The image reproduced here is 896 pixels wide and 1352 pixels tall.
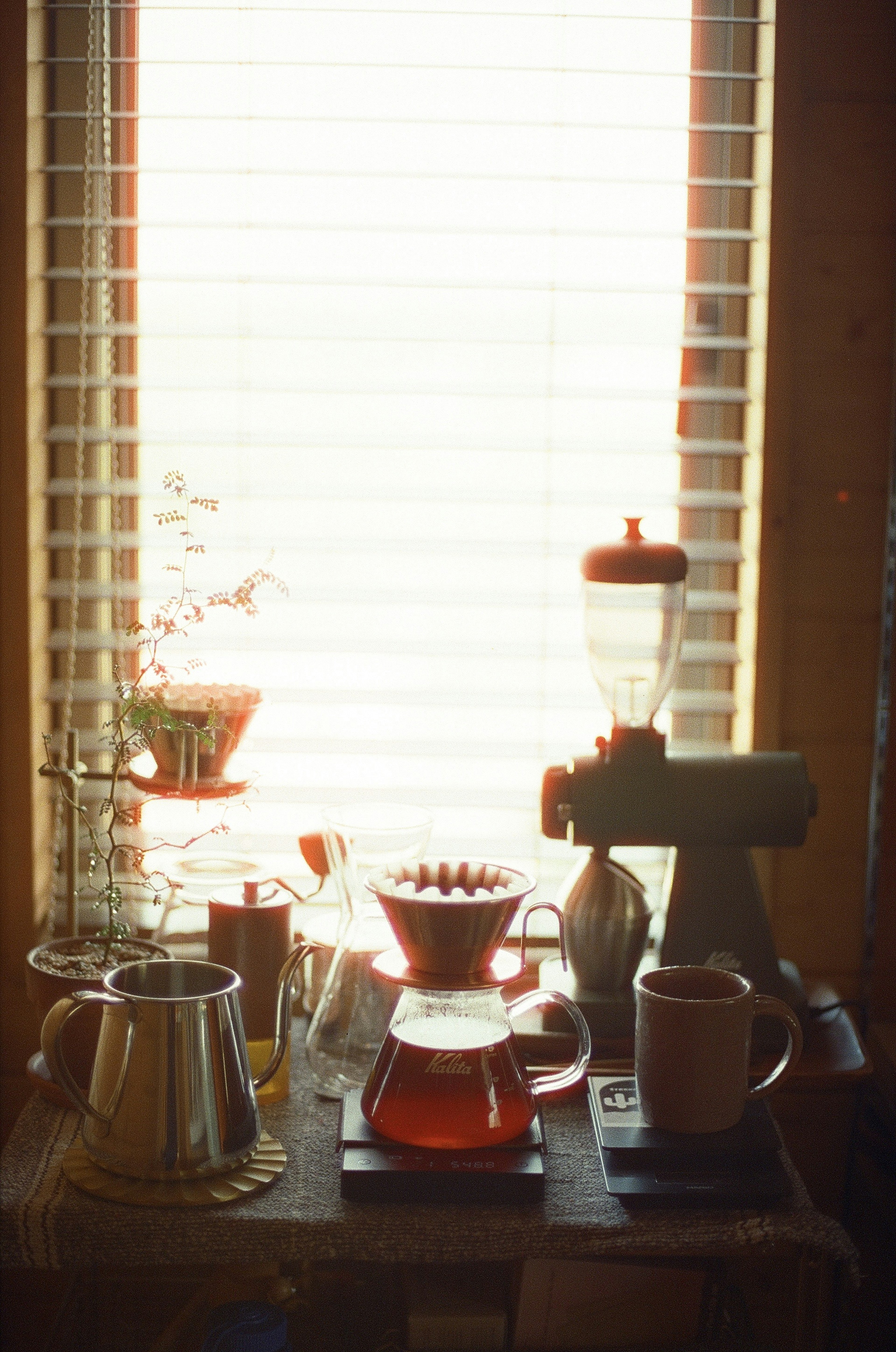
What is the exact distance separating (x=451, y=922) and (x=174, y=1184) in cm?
35

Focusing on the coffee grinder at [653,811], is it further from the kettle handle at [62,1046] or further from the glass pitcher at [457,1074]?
the kettle handle at [62,1046]

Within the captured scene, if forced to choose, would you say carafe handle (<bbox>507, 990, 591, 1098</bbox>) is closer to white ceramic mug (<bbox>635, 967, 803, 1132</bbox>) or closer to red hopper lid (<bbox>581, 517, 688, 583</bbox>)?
white ceramic mug (<bbox>635, 967, 803, 1132</bbox>)

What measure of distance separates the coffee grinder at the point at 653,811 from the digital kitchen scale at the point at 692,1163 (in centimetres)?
18

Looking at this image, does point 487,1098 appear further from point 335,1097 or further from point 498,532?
point 498,532

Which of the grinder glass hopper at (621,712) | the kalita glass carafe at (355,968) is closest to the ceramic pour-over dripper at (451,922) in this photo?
the kalita glass carafe at (355,968)

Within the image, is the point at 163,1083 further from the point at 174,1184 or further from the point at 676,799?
the point at 676,799

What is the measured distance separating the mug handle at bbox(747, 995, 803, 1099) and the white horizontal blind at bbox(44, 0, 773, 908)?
546 mm

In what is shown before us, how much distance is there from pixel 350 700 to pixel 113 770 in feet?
1.21

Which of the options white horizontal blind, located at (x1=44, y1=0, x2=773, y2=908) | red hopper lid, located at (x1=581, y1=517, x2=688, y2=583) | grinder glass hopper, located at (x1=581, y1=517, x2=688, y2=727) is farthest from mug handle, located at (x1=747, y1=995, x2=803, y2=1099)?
white horizontal blind, located at (x1=44, y1=0, x2=773, y2=908)

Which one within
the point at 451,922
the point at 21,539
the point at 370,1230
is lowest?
the point at 370,1230

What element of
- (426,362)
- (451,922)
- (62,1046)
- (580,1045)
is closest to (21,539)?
(426,362)

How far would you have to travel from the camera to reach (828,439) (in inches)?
63.2

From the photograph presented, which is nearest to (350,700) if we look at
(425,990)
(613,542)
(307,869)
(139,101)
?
(307,869)

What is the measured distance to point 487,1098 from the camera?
1.14m
